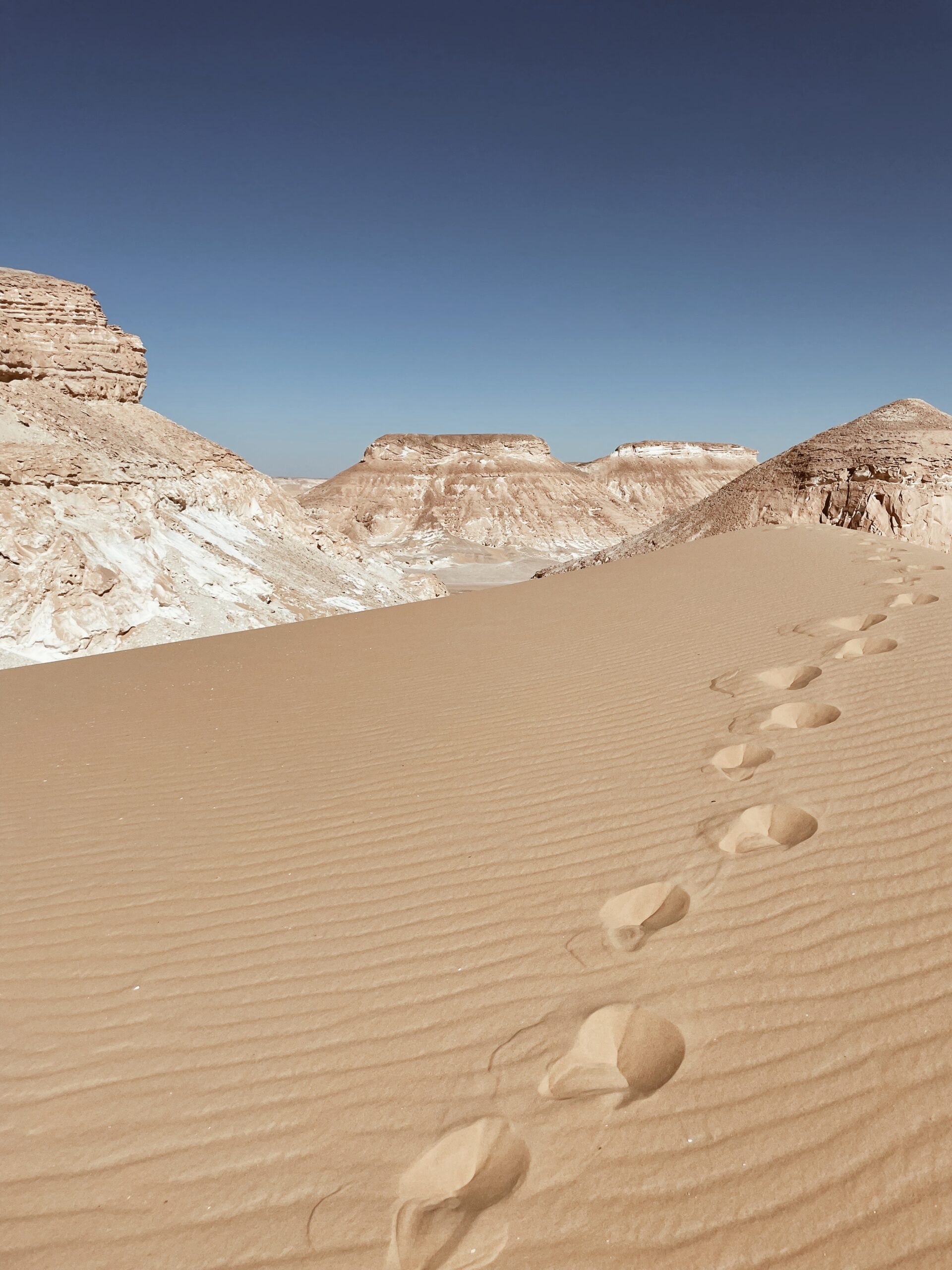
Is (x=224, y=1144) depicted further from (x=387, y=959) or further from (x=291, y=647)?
(x=291, y=647)

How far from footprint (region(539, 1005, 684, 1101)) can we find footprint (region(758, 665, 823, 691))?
111 inches

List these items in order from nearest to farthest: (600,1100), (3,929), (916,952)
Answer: (600,1100), (916,952), (3,929)

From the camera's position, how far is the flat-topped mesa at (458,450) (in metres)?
52.2

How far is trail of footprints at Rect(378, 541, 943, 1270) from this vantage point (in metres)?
1.50

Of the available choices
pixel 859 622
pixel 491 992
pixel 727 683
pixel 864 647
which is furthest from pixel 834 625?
pixel 491 992

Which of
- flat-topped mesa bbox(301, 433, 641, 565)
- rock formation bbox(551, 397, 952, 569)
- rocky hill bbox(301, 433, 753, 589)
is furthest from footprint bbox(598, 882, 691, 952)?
flat-topped mesa bbox(301, 433, 641, 565)

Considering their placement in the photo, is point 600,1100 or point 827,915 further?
point 827,915

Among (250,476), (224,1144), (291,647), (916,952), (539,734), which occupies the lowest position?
(224,1144)

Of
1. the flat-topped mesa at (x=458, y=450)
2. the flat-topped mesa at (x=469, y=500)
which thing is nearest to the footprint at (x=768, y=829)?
the flat-topped mesa at (x=469, y=500)

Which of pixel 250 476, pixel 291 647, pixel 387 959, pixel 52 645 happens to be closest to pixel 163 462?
pixel 250 476

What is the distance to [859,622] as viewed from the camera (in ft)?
18.3

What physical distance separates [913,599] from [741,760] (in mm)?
3908

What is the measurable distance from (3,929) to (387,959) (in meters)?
1.57

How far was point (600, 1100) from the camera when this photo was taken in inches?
67.2
